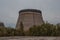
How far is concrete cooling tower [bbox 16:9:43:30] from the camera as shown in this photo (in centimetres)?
1349

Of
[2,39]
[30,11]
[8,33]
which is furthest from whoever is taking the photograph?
[30,11]

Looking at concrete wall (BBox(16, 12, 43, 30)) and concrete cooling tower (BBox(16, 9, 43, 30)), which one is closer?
concrete cooling tower (BBox(16, 9, 43, 30))

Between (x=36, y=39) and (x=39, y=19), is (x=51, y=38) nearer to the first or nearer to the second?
(x=36, y=39)

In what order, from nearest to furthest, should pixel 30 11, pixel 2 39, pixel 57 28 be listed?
pixel 2 39
pixel 57 28
pixel 30 11

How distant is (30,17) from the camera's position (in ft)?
45.2

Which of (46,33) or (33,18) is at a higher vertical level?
(33,18)

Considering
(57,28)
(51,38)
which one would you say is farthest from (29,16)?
(51,38)

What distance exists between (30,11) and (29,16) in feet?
1.84

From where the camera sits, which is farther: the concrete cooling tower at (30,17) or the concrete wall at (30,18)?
the concrete wall at (30,18)

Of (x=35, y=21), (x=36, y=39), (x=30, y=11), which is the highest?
(x=30, y=11)

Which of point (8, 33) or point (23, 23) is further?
point (23, 23)

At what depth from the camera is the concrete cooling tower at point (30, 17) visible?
531 inches

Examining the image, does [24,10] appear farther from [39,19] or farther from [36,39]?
[36,39]

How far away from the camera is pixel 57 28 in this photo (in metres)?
7.26
